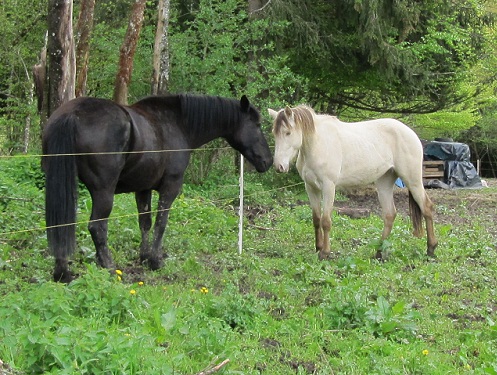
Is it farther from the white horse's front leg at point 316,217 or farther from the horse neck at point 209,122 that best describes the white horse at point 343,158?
the horse neck at point 209,122

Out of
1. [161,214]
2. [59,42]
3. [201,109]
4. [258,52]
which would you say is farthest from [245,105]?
[258,52]

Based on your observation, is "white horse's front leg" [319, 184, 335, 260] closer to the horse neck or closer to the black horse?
the black horse

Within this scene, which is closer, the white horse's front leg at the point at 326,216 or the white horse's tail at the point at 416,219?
the white horse's front leg at the point at 326,216

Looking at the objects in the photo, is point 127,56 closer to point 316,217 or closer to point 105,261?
point 316,217

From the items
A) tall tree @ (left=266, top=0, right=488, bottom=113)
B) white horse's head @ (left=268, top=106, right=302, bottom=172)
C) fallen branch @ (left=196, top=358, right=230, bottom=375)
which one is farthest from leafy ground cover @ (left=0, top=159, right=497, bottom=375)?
tall tree @ (left=266, top=0, right=488, bottom=113)

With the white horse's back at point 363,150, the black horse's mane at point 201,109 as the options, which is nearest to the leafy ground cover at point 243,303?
the white horse's back at point 363,150

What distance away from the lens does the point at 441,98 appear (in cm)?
1988

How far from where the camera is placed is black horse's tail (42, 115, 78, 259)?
597cm

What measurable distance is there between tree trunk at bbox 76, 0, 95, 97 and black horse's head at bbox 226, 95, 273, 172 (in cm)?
588

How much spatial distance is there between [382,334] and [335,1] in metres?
12.7

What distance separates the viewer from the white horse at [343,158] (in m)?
8.24

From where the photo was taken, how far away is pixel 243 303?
17.8 ft

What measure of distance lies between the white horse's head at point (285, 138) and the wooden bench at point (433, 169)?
14593mm

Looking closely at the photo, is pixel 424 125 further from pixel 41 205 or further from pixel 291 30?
pixel 41 205
